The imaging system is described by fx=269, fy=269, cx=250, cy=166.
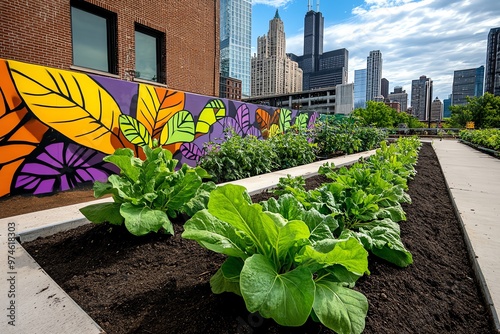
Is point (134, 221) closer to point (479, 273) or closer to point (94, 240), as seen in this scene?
point (94, 240)

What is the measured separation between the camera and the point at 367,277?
1560 mm

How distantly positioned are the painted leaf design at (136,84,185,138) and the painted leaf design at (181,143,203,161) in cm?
70

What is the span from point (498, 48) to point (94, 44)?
279 ft

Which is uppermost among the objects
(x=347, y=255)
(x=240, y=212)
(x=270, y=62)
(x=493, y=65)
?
(x=270, y=62)

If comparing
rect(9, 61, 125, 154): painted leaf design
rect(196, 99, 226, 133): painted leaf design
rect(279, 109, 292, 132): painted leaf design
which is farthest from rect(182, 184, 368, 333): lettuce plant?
rect(279, 109, 292, 132): painted leaf design

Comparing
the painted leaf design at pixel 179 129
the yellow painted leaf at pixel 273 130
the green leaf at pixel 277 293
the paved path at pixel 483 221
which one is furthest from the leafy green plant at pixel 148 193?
the yellow painted leaf at pixel 273 130

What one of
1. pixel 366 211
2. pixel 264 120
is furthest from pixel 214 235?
pixel 264 120

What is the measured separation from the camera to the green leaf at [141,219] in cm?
170

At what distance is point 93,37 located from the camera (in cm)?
872

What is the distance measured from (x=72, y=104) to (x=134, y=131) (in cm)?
110

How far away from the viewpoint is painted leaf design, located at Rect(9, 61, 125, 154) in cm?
386

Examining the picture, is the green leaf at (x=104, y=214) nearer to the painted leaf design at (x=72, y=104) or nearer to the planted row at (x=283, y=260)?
the planted row at (x=283, y=260)

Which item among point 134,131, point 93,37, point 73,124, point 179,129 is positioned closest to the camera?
point 73,124

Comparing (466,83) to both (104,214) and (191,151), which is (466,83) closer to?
(191,151)
